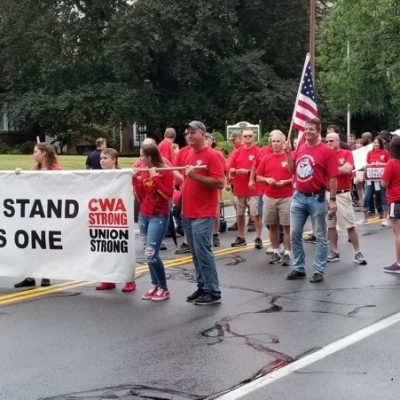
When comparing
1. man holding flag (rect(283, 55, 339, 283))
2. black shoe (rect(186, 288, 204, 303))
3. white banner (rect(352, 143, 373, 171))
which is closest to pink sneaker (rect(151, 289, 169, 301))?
black shoe (rect(186, 288, 204, 303))

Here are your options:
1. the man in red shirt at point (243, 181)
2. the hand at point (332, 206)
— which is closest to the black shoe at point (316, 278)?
the hand at point (332, 206)

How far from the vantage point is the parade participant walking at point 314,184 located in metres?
9.04

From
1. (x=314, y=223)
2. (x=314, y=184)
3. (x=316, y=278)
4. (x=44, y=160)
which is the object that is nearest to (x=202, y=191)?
(x=314, y=184)

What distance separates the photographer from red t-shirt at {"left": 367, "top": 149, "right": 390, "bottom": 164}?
15.7m

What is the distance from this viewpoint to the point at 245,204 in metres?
12.5

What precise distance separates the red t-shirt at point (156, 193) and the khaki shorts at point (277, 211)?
9.22 feet

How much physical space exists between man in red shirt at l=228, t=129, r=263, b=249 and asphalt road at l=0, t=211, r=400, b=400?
260 centimetres

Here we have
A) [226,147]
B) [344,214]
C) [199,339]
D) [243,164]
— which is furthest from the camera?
[226,147]

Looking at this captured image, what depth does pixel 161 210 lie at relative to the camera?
8.13 meters

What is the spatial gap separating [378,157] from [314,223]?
7084 millimetres

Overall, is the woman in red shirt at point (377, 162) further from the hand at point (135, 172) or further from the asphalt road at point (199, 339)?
the hand at point (135, 172)

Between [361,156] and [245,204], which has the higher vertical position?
[361,156]

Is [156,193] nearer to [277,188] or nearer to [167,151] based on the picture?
[277,188]

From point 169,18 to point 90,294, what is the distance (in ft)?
114
